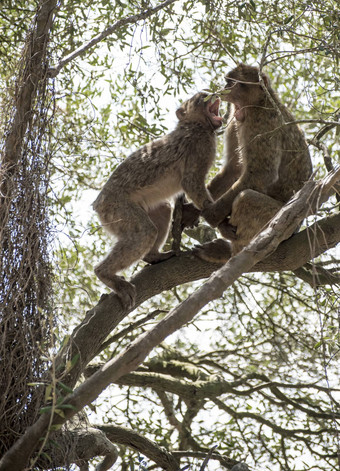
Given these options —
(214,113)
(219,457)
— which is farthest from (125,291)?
(214,113)

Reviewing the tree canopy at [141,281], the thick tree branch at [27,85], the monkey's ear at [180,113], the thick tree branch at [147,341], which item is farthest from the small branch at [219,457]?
the monkey's ear at [180,113]

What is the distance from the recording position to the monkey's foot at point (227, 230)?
18.0 feet

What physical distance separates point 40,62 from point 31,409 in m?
2.46

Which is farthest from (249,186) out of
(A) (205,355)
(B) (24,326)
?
(A) (205,355)

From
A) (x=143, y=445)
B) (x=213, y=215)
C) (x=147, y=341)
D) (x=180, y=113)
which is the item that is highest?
(x=180, y=113)

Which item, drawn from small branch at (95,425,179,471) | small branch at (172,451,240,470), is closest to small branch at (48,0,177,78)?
small branch at (95,425,179,471)

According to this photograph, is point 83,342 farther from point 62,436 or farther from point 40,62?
point 40,62

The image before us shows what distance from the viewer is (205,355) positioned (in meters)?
7.74

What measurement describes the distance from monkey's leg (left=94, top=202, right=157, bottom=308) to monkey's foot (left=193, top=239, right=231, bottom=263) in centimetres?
39

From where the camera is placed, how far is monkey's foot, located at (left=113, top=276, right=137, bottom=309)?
4.98 metres

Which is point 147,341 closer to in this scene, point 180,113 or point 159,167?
point 159,167

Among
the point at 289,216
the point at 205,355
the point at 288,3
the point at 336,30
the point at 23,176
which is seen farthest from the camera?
the point at 205,355

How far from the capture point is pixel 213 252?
5301 millimetres

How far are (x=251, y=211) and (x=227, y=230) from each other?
0.28 metres
